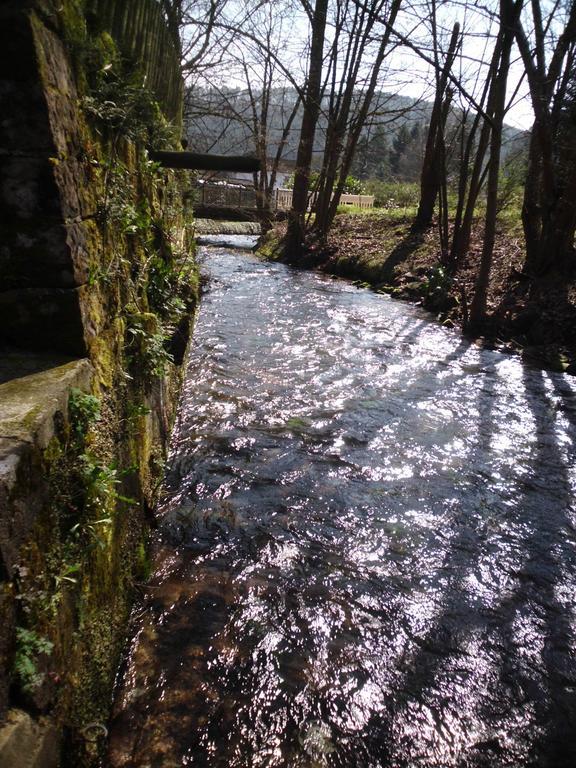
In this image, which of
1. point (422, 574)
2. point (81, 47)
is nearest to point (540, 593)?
point (422, 574)

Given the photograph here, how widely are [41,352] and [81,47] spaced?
1.41 metres

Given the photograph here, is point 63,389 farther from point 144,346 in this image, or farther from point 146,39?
point 146,39

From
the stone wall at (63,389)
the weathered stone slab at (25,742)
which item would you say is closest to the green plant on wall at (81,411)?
the stone wall at (63,389)

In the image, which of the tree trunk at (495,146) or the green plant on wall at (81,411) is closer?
the green plant on wall at (81,411)

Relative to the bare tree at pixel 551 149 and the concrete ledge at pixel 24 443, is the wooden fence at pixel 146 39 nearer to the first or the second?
the concrete ledge at pixel 24 443

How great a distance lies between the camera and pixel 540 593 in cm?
300

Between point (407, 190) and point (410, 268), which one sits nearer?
point (410, 268)

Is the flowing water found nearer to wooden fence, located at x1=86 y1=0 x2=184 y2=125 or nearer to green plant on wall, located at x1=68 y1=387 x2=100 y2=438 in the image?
green plant on wall, located at x1=68 y1=387 x2=100 y2=438

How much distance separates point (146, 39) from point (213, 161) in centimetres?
175

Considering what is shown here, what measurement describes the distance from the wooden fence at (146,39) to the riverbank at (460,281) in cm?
612

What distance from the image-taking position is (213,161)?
386 cm

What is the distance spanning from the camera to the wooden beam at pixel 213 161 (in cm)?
377

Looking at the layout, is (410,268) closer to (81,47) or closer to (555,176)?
(555,176)

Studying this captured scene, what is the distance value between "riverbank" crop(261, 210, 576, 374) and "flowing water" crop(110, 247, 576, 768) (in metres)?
2.41
